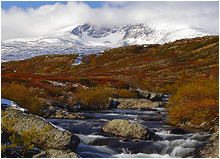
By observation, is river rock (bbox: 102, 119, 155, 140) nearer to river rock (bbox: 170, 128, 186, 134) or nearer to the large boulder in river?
river rock (bbox: 170, 128, 186, 134)

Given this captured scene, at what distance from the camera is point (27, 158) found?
23.4 feet

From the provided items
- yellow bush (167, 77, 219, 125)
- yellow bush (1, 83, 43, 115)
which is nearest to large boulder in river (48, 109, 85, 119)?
yellow bush (1, 83, 43, 115)

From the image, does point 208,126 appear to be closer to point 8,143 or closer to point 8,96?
point 8,143

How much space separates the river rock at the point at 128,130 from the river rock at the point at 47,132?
411 cm

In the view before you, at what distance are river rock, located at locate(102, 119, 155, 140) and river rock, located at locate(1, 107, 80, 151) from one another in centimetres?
411

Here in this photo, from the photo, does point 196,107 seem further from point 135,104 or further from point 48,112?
point 135,104

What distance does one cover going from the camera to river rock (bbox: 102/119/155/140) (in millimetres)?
12406

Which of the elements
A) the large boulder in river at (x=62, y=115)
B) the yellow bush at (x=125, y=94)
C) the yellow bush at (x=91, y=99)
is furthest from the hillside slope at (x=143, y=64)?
the large boulder in river at (x=62, y=115)

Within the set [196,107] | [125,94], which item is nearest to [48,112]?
[196,107]

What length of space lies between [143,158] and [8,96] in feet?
44.5

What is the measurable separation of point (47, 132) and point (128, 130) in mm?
5504

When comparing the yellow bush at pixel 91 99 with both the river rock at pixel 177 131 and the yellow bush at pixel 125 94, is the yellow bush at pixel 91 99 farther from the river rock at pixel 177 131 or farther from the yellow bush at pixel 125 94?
the river rock at pixel 177 131

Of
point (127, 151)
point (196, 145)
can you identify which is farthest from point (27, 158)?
point (196, 145)

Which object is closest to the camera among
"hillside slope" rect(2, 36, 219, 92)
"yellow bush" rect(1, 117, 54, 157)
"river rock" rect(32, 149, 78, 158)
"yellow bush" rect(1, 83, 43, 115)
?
"yellow bush" rect(1, 117, 54, 157)
